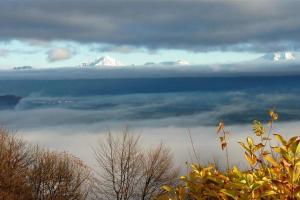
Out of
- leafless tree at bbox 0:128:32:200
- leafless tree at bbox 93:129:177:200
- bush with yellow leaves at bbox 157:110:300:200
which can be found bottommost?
leafless tree at bbox 93:129:177:200

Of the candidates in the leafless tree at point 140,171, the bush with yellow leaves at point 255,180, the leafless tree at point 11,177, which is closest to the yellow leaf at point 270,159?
the bush with yellow leaves at point 255,180

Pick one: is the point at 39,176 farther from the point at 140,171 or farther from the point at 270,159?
the point at 270,159

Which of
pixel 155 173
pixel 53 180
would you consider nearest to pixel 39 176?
pixel 53 180

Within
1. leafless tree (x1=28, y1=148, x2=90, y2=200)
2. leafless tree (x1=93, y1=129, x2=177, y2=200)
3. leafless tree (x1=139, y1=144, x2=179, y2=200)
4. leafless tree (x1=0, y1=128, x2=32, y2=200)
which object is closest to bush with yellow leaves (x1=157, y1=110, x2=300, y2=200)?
leafless tree (x1=0, y1=128, x2=32, y2=200)

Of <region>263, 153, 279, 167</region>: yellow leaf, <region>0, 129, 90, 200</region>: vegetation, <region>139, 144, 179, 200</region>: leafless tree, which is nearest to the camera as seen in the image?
<region>263, 153, 279, 167</region>: yellow leaf

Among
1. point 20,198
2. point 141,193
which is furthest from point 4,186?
point 141,193

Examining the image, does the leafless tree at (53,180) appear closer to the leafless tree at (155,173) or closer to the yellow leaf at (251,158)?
the leafless tree at (155,173)

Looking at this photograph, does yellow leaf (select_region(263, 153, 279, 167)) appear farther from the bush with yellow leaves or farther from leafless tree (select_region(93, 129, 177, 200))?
leafless tree (select_region(93, 129, 177, 200))

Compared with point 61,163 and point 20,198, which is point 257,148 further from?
point 61,163

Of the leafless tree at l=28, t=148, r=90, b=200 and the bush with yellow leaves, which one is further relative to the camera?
the leafless tree at l=28, t=148, r=90, b=200

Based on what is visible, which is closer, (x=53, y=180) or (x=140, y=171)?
(x=53, y=180)

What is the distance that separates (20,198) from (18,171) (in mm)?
3729

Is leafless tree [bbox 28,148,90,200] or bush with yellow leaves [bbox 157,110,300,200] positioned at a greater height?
bush with yellow leaves [bbox 157,110,300,200]

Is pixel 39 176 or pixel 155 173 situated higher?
pixel 39 176
